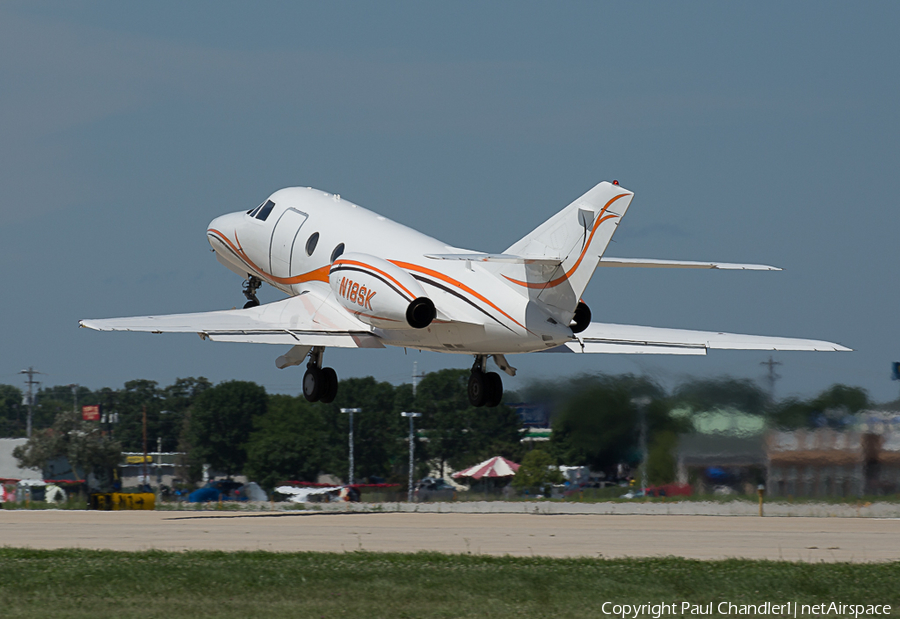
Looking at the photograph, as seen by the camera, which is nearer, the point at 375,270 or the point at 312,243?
the point at 375,270

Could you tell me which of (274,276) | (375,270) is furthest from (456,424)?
(375,270)

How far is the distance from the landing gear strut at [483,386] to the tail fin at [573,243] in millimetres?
4166

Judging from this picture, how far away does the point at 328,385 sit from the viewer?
29625 mm

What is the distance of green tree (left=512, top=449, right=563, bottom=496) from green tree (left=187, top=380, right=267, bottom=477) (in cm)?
3981

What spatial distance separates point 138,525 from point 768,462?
17329mm

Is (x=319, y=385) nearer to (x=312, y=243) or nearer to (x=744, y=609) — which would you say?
(x=312, y=243)

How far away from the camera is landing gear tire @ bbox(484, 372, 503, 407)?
2806 cm

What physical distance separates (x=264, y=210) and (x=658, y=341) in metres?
11.8

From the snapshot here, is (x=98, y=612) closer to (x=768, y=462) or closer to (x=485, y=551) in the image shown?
(x=485, y=551)

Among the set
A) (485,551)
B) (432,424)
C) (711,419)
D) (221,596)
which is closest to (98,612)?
(221,596)

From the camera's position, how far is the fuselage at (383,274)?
81.0 ft

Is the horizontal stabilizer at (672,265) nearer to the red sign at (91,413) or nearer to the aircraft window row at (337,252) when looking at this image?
the aircraft window row at (337,252)

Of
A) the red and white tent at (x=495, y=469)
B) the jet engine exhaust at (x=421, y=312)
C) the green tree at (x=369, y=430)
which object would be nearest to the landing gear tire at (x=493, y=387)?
the jet engine exhaust at (x=421, y=312)

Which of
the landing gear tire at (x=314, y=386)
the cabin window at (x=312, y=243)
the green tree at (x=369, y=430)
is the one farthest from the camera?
the green tree at (x=369, y=430)
